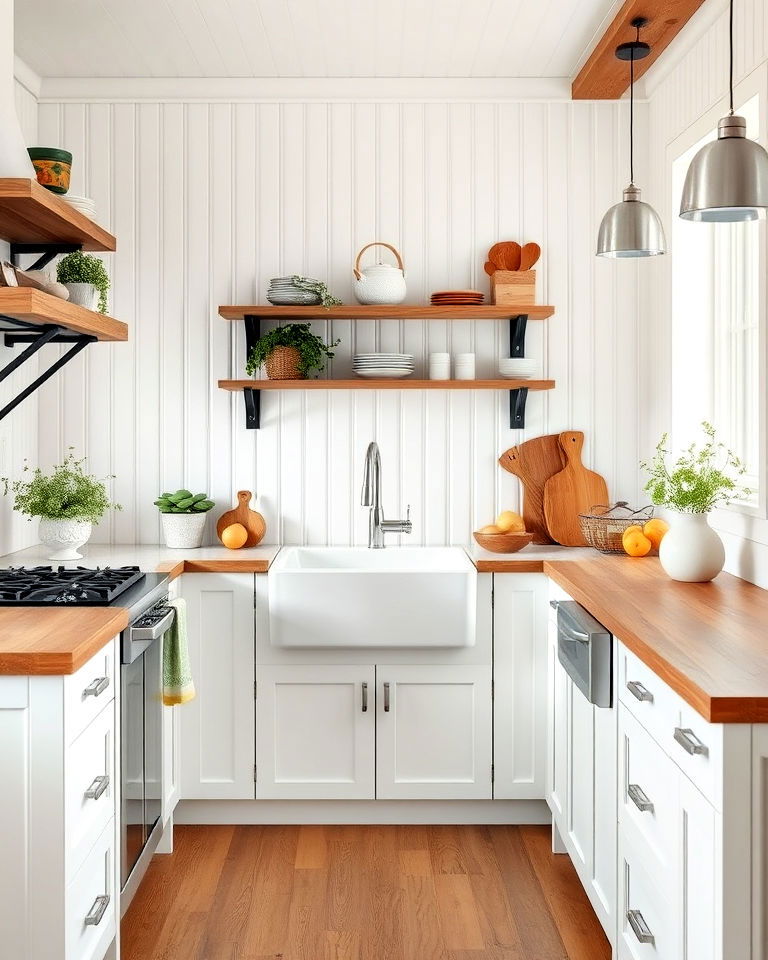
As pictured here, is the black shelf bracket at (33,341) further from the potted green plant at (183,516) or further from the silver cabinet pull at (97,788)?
the silver cabinet pull at (97,788)

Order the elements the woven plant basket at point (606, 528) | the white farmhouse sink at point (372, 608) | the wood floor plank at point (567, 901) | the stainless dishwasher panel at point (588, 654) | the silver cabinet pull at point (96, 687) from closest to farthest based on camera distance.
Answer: the silver cabinet pull at point (96, 687) → the stainless dishwasher panel at point (588, 654) → the wood floor plank at point (567, 901) → the white farmhouse sink at point (372, 608) → the woven plant basket at point (606, 528)

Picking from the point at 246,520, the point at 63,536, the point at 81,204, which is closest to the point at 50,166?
the point at 81,204

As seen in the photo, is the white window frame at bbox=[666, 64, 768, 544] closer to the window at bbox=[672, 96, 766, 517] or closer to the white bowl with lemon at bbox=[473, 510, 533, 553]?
the window at bbox=[672, 96, 766, 517]

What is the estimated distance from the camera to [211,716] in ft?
10.2

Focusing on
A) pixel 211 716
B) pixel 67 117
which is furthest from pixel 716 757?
pixel 67 117

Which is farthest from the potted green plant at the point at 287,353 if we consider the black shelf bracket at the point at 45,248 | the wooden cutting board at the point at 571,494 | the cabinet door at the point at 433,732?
the cabinet door at the point at 433,732

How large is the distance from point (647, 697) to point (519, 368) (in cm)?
170

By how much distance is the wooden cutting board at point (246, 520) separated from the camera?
3449 mm

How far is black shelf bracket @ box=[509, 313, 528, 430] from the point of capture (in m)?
3.46

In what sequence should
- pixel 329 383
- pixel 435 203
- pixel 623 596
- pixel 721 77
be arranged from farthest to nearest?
pixel 435 203, pixel 329 383, pixel 721 77, pixel 623 596

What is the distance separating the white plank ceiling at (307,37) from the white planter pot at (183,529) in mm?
1632

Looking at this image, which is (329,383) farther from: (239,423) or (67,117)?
(67,117)

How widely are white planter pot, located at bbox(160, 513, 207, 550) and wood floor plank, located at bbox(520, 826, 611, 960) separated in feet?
5.02

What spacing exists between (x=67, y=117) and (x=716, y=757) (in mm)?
3207
